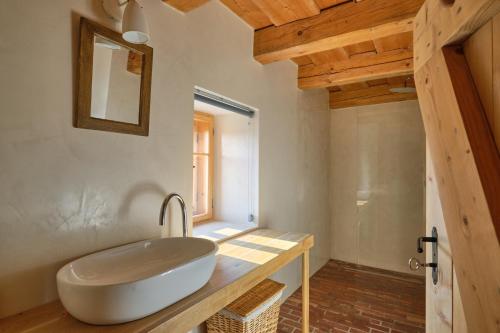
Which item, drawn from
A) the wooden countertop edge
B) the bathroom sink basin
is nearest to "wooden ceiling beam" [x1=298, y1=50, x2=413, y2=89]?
the wooden countertop edge

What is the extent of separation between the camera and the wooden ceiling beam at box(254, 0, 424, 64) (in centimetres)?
164

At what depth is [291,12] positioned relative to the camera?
6.28 ft

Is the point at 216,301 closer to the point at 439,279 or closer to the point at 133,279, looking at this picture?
the point at 133,279

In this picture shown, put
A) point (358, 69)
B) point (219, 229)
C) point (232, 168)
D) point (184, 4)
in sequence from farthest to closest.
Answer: point (358, 69), point (232, 168), point (219, 229), point (184, 4)

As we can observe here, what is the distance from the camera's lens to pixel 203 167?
2.50m

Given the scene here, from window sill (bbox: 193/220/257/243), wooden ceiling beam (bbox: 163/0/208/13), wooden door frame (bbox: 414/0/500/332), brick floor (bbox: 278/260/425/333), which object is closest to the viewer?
wooden door frame (bbox: 414/0/500/332)

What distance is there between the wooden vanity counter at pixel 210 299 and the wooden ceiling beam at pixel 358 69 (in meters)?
1.74

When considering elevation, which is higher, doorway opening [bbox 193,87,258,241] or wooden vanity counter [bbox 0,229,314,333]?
doorway opening [bbox 193,87,258,241]

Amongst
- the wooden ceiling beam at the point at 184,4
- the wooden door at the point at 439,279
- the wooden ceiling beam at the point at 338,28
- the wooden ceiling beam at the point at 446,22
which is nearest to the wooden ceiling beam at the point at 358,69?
the wooden ceiling beam at the point at 338,28

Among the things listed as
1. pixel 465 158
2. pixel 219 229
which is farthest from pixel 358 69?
pixel 465 158

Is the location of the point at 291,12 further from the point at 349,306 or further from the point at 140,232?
the point at 349,306

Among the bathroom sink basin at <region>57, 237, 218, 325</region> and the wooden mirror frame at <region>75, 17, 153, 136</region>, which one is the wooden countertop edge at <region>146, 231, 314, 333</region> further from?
the wooden mirror frame at <region>75, 17, 153, 136</region>

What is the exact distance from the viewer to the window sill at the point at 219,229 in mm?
1965

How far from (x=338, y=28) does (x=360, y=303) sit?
2.50 metres
